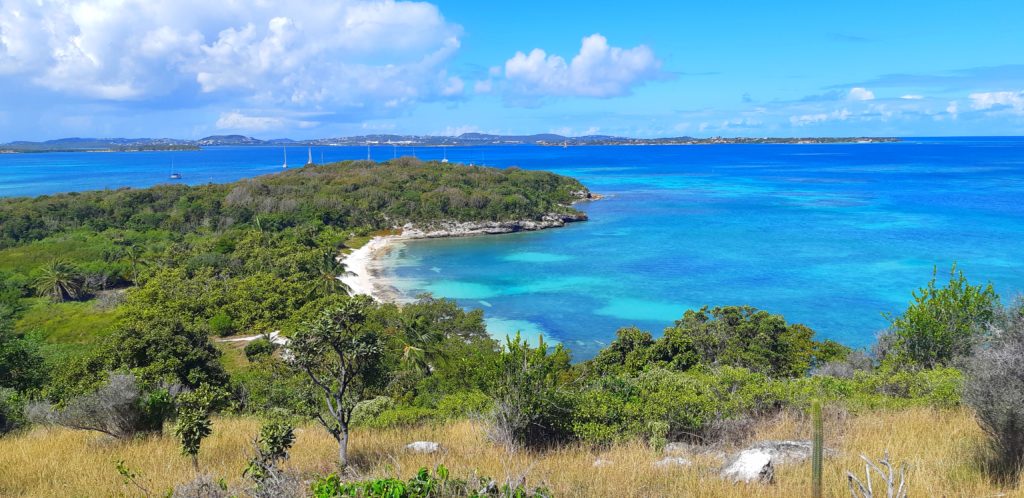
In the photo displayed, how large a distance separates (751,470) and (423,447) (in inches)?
182

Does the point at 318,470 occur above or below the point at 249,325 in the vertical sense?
above

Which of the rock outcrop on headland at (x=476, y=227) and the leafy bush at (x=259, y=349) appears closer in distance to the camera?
the leafy bush at (x=259, y=349)

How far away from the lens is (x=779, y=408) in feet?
37.6

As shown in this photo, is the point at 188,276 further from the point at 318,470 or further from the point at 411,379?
the point at 318,470

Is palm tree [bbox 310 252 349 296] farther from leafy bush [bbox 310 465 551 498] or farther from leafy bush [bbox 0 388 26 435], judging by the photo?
leafy bush [bbox 310 465 551 498]

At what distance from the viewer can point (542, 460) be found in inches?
341

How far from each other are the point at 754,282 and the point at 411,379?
105 ft

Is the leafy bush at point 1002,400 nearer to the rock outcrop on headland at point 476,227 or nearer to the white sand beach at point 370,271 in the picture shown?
the white sand beach at point 370,271

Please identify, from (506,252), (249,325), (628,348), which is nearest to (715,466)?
(628,348)

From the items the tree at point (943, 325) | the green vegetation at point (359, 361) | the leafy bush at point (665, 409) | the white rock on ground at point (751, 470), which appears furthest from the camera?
the tree at point (943, 325)

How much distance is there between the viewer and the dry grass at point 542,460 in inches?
264

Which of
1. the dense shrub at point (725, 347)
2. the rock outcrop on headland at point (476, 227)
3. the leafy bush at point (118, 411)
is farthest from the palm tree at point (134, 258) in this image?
the leafy bush at point (118, 411)

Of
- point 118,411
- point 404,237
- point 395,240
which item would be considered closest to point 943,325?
point 118,411

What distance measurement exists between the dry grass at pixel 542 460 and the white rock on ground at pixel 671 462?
6.7 inches
